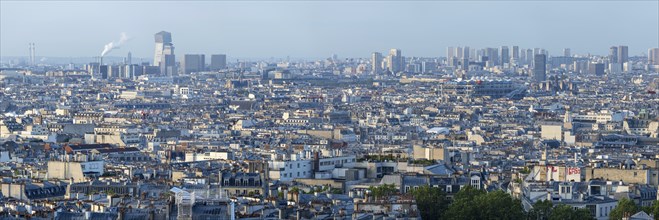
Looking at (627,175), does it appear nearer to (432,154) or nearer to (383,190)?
(383,190)

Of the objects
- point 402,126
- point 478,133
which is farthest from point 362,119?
point 478,133

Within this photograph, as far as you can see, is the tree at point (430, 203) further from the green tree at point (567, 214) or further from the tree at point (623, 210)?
the tree at point (623, 210)

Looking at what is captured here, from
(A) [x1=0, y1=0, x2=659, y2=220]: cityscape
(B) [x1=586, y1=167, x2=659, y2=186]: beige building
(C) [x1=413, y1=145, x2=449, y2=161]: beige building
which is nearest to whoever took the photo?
(A) [x1=0, y1=0, x2=659, y2=220]: cityscape

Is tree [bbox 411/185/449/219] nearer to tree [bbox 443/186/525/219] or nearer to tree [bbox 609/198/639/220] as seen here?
tree [bbox 443/186/525/219]

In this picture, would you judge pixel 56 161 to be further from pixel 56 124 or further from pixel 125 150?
pixel 56 124

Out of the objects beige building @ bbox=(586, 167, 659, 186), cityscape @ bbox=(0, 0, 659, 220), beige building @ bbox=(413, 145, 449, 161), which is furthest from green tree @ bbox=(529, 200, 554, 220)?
beige building @ bbox=(413, 145, 449, 161)

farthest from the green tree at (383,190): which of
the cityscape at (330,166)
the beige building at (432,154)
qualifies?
the beige building at (432,154)
